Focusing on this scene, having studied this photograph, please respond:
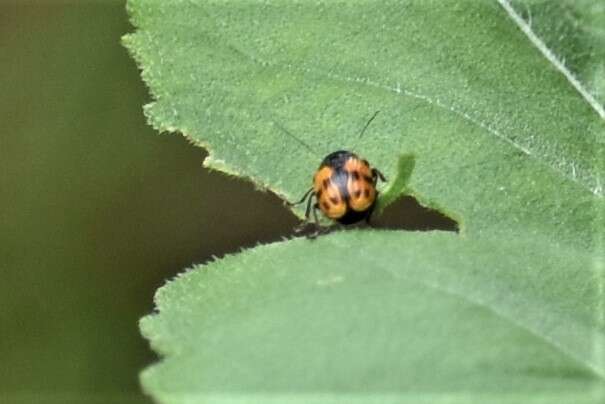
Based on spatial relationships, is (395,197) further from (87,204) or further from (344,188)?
(87,204)

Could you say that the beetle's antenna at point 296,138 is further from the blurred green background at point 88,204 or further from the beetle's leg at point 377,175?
the blurred green background at point 88,204

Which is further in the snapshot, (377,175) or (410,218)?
(410,218)

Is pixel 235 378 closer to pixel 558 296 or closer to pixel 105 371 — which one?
pixel 558 296

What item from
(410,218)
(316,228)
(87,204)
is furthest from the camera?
(87,204)

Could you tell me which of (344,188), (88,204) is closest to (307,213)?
(344,188)

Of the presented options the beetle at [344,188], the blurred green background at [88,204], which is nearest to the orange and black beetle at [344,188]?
the beetle at [344,188]

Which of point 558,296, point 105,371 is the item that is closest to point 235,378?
point 558,296

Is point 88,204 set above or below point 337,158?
above
